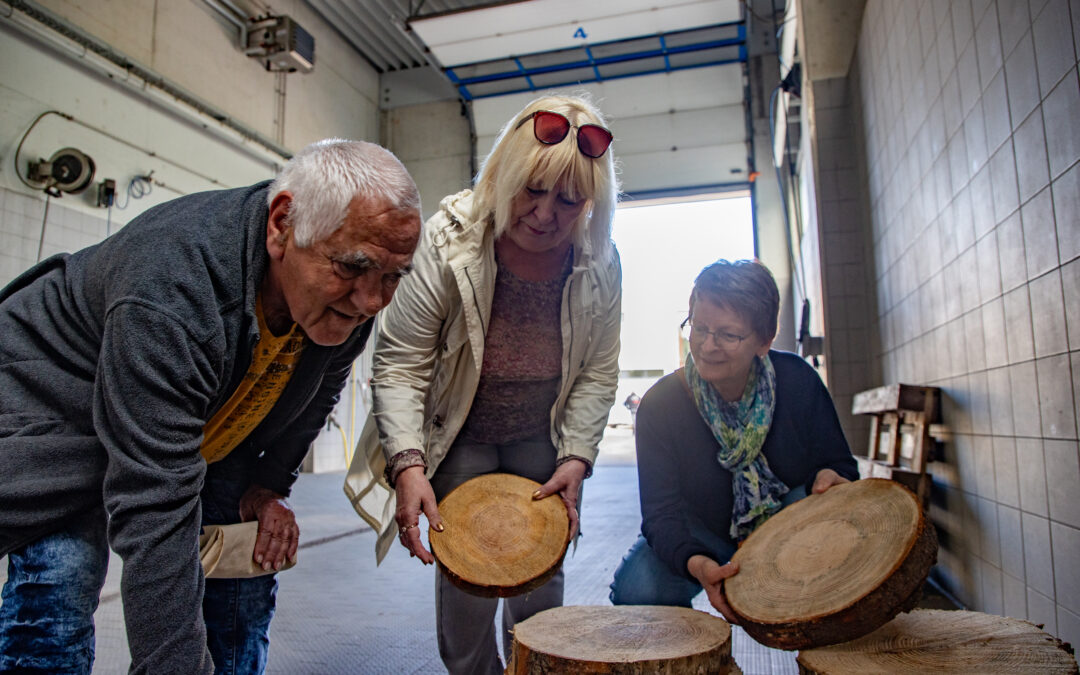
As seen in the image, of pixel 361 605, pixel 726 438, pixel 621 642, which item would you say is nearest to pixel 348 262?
pixel 621 642

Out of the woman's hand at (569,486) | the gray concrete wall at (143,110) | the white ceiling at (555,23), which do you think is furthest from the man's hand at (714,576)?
the white ceiling at (555,23)

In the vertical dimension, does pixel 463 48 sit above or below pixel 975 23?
above

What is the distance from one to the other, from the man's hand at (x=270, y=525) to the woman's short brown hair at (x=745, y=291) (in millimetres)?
979

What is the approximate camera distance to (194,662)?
2.85 feet

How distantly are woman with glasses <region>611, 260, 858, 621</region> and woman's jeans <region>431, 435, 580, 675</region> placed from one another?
0.73 ft

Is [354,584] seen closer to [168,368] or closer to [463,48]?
[168,368]

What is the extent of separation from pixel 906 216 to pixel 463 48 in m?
4.32

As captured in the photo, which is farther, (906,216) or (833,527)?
(906,216)

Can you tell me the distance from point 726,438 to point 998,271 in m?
0.90

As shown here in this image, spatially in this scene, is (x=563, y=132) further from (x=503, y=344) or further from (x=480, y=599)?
(x=480, y=599)

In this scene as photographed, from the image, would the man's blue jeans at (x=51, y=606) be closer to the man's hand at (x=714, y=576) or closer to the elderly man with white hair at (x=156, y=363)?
the elderly man with white hair at (x=156, y=363)

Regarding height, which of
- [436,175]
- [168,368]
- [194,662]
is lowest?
[194,662]

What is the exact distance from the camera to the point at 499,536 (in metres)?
1.31

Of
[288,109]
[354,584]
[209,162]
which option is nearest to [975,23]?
[354,584]
